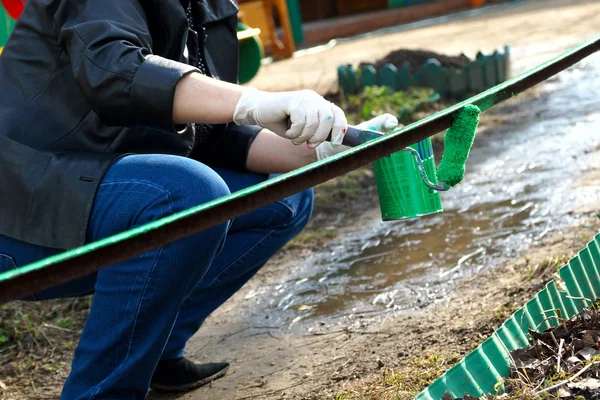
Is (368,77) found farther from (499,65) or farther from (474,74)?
(499,65)

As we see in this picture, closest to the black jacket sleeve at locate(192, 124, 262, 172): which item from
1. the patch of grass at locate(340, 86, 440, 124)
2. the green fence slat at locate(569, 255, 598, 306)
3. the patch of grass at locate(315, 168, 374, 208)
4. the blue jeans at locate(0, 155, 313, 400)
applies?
the blue jeans at locate(0, 155, 313, 400)

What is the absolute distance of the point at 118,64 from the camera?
1.90 meters

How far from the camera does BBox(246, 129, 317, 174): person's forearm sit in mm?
2582

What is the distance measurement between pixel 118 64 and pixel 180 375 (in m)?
1.06

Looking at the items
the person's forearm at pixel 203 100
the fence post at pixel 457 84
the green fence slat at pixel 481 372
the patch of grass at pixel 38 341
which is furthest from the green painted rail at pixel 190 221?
the fence post at pixel 457 84

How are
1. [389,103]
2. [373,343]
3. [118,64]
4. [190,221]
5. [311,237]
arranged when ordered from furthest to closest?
[389,103] < [311,237] < [373,343] < [118,64] < [190,221]

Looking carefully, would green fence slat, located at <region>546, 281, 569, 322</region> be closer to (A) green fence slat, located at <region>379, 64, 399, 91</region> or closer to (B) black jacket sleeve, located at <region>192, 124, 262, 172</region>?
(B) black jacket sleeve, located at <region>192, 124, 262, 172</region>

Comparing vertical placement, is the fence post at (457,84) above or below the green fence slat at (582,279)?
below

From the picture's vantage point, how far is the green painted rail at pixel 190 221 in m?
1.29

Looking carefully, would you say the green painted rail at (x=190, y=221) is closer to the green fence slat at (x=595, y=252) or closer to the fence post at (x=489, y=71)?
the green fence slat at (x=595, y=252)

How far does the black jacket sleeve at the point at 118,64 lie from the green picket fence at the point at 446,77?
452 centimetres

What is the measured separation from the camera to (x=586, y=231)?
325 centimetres

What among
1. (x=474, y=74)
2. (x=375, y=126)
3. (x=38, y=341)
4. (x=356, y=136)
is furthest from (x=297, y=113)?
(x=474, y=74)

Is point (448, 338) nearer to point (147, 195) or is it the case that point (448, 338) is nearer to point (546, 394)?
point (546, 394)
